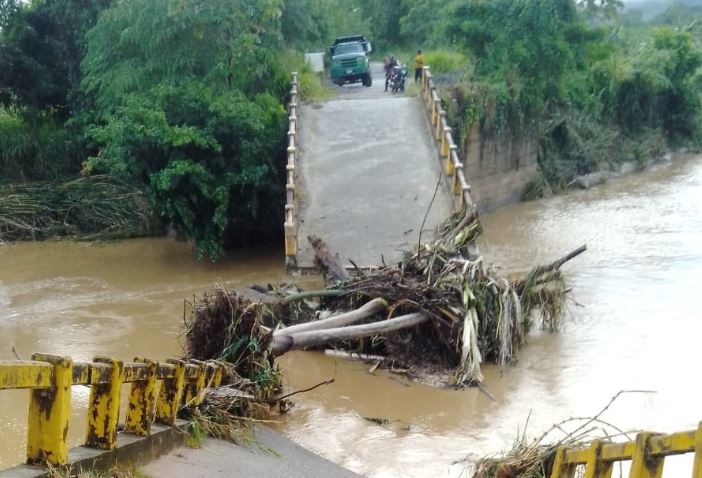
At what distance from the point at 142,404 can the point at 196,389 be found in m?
1.39

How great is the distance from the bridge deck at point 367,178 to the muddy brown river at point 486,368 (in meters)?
Result: 2.07

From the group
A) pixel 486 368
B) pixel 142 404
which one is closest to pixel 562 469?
pixel 142 404

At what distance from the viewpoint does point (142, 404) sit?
5.28 m

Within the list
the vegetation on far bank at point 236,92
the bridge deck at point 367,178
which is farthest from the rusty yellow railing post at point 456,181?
the vegetation on far bank at point 236,92

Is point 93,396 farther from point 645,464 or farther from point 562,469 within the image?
point 645,464

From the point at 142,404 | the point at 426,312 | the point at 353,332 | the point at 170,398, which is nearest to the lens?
the point at 142,404

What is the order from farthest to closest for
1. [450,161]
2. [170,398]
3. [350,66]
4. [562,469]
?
[350,66], [450,161], [170,398], [562,469]

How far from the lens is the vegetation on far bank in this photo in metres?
17.2

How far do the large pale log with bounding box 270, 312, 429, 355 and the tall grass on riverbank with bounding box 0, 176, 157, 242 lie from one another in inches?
477

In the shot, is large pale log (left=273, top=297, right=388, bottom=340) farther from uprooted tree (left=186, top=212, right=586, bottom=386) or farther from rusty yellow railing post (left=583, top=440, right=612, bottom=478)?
rusty yellow railing post (left=583, top=440, right=612, bottom=478)

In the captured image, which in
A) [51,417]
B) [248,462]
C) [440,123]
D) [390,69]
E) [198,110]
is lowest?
[248,462]

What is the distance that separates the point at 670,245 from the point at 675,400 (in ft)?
33.2

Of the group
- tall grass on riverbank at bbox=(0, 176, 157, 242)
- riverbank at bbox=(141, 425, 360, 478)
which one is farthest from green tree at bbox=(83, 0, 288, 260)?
riverbank at bbox=(141, 425, 360, 478)

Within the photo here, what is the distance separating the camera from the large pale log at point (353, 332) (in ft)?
32.5
